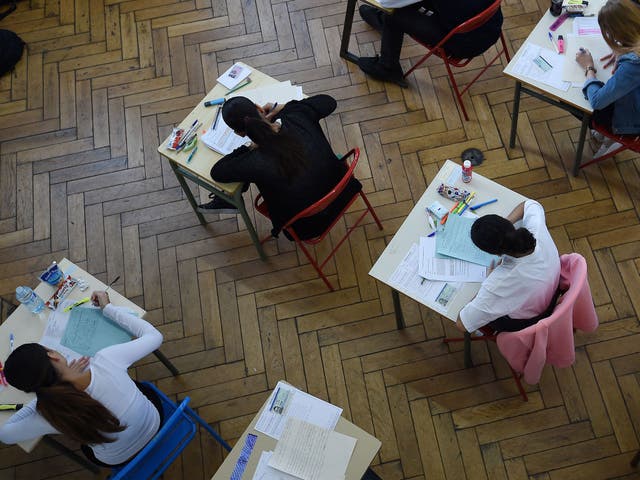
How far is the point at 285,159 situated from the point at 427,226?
765 millimetres

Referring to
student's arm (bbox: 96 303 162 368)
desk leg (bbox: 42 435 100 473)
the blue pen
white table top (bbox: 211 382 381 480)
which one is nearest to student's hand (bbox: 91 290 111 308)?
student's arm (bbox: 96 303 162 368)

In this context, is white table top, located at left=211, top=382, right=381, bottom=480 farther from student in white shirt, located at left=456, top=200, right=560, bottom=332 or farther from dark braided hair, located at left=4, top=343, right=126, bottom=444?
student in white shirt, located at left=456, top=200, right=560, bottom=332

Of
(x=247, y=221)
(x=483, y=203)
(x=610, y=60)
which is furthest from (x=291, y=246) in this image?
(x=610, y=60)

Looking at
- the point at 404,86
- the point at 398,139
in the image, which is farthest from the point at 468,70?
the point at 398,139

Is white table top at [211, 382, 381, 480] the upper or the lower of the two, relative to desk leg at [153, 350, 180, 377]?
upper

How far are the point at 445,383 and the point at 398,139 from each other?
1.70 m

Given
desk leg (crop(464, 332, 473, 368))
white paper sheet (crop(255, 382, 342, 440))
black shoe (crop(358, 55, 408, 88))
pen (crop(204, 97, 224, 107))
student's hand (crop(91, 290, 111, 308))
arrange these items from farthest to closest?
black shoe (crop(358, 55, 408, 88)) < pen (crop(204, 97, 224, 107)) < desk leg (crop(464, 332, 473, 368)) < student's hand (crop(91, 290, 111, 308)) < white paper sheet (crop(255, 382, 342, 440))

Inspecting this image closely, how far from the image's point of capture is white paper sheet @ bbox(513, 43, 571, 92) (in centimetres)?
330

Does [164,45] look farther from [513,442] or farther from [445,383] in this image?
[513,442]

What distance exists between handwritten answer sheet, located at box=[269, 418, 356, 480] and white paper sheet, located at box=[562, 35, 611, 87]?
230 cm

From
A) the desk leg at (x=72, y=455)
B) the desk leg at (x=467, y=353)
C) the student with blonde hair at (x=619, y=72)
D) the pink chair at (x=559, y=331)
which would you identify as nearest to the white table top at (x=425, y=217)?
the pink chair at (x=559, y=331)

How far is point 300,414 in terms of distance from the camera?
2.54 m

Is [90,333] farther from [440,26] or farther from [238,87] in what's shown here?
[440,26]

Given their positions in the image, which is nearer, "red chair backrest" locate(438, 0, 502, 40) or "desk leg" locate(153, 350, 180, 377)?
"desk leg" locate(153, 350, 180, 377)
